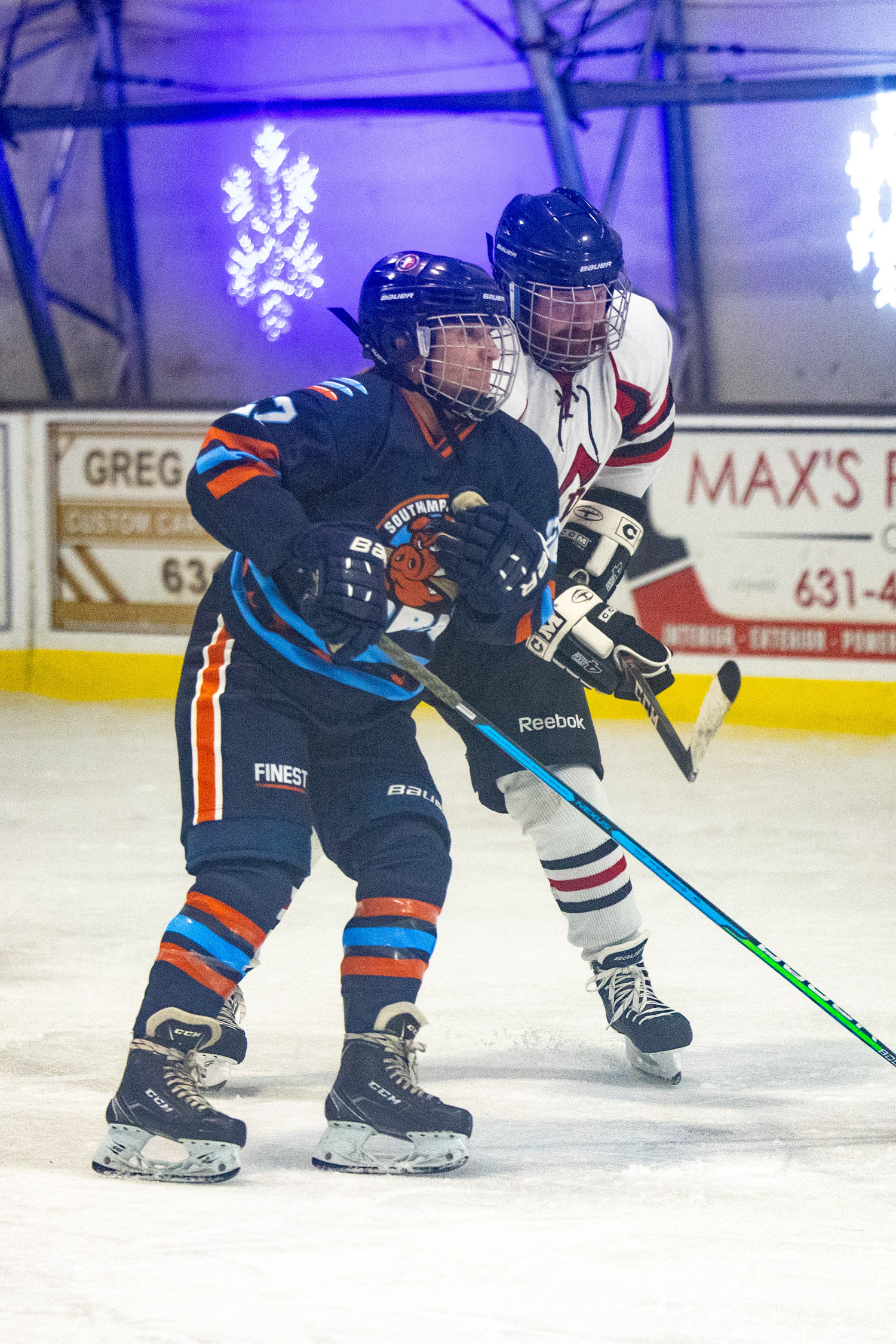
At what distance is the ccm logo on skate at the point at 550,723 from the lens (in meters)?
2.14

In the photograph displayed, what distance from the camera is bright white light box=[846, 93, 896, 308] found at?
6.11m

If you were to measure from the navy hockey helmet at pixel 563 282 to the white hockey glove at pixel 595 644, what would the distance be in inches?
13.1

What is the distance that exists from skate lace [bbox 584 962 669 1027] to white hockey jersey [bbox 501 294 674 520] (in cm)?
64

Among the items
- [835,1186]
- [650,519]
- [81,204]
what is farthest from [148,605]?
[835,1186]

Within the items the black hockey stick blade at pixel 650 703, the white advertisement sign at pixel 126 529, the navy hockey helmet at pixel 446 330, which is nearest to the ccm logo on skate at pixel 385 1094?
the black hockey stick blade at pixel 650 703

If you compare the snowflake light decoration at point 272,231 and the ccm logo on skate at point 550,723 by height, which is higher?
the snowflake light decoration at point 272,231

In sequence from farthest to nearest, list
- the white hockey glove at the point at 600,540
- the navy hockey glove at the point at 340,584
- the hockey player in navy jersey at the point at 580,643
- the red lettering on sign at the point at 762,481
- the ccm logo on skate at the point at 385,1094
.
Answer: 1. the red lettering on sign at the point at 762,481
2. the white hockey glove at the point at 600,540
3. the hockey player in navy jersey at the point at 580,643
4. the ccm logo on skate at the point at 385,1094
5. the navy hockey glove at the point at 340,584

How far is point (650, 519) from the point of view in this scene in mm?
5207

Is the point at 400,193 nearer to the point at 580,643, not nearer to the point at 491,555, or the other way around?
the point at 580,643

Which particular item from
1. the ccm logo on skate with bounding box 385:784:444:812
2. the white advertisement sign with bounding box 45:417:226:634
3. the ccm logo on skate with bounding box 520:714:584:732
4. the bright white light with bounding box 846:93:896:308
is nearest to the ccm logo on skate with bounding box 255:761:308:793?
the ccm logo on skate with bounding box 385:784:444:812

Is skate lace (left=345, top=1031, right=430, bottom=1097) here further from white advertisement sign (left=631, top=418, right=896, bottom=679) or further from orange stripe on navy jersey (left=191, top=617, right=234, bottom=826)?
white advertisement sign (left=631, top=418, right=896, bottom=679)

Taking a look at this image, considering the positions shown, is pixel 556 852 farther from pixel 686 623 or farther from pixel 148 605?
pixel 148 605

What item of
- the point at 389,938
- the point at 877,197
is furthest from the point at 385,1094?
the point at 877,197

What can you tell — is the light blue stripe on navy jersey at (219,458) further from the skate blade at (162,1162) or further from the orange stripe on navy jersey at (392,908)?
the skate blade at (162,1162)
